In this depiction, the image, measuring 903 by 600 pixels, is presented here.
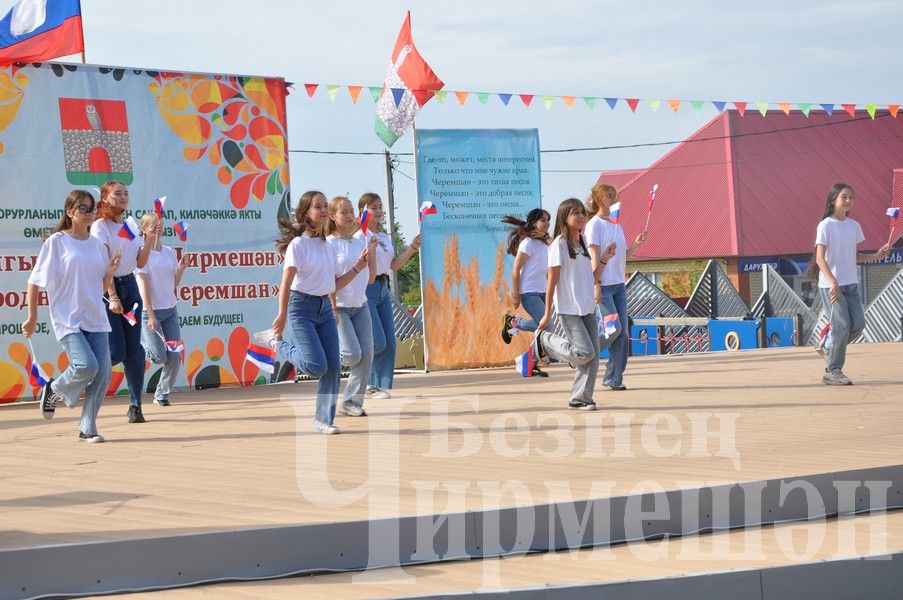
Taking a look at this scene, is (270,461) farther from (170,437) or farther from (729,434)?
(729,434)

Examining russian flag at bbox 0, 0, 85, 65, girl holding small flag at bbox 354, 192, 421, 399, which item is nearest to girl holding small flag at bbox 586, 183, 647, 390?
girl holding small flag at bbox 354, 192, 421, 399

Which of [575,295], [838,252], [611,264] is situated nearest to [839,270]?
[838,252]

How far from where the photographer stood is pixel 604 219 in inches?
494

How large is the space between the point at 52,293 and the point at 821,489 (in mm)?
5715

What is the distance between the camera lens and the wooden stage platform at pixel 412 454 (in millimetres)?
6492

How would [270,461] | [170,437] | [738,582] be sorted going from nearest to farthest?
[738,582] < [270,461] < [170,437]

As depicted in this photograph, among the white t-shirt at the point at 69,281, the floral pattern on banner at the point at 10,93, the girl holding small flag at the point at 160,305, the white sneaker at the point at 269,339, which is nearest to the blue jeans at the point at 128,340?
the girl holding small flag at the point at 160,305

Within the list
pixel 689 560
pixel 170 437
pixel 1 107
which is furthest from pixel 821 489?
pixel 1 107

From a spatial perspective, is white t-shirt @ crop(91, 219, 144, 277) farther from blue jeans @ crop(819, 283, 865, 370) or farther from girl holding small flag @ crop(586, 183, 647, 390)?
blue jeans @ crop(819, 283, 865, 370)

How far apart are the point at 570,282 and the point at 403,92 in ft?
22.5

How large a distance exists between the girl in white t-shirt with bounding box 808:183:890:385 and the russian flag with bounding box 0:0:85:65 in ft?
27.3

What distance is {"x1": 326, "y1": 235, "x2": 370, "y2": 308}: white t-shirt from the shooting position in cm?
1071

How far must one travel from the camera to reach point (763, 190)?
42.9 meters

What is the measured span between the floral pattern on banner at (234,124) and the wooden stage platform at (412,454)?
2.92 metres
